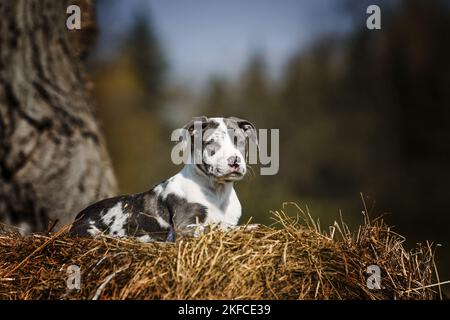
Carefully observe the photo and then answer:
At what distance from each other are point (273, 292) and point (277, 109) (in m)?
28.8

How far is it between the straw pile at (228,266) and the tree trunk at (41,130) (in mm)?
3499

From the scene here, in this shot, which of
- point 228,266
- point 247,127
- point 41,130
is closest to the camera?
point 228,266

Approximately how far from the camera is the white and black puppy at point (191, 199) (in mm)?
6266

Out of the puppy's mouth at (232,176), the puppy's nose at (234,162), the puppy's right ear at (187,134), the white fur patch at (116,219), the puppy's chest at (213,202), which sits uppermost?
the puppy's right ear at (187,134)

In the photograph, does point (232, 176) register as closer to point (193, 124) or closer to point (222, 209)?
point (222, 209)

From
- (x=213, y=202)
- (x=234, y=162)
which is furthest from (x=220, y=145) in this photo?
(x=213, y=202)

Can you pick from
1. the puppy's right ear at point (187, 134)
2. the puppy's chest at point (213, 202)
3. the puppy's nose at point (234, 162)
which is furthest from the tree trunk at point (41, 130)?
the puppy's nose at point (234, 162)

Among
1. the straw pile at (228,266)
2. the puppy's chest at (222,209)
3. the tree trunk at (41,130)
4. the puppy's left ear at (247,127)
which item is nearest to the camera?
the straw pile at (228,266)

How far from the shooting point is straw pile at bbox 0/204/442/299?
480cm

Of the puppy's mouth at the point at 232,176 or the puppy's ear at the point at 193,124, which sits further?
the puppy's ear at the point at 193,124

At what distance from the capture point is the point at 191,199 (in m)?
6.41

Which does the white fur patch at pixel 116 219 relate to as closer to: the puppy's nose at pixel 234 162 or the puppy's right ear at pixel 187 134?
the puppy's right ear at pixel 187 134

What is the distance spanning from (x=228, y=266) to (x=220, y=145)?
162 centimetres
